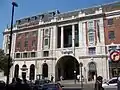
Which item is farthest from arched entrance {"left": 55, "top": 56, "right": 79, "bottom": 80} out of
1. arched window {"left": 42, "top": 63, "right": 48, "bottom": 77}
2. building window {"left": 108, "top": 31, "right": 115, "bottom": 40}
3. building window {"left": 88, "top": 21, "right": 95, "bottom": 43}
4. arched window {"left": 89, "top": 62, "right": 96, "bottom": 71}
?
building window {"left": 108, "top": 31, "right": 115, "bottom": 40}

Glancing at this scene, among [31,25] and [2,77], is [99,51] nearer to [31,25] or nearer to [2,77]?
[31,25]

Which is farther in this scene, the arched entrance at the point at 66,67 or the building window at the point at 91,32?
the arched entrance at the point at 66,67

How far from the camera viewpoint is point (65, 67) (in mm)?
63281

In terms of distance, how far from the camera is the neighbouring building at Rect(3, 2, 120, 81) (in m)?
52.5

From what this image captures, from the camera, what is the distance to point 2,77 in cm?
6938

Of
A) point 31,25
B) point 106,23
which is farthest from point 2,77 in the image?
point 106,23

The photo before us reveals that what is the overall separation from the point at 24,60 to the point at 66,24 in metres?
16.8

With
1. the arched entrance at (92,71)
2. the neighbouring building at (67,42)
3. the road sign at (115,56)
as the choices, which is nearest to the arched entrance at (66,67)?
the neighbouring building at (67,42)

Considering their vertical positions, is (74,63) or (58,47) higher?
(58,47)

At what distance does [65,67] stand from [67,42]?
7.57m

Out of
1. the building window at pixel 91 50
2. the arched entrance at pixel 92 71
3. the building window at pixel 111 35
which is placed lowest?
the arched entrance at pixel 92 71

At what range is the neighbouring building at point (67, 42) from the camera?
52.5 meters

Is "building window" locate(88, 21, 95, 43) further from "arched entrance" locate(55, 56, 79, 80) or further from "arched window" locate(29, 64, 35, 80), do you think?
"arched window" locate(29, 64, 35, 80)

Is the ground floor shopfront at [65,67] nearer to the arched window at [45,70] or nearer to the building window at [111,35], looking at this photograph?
the arched window at [45,70]
